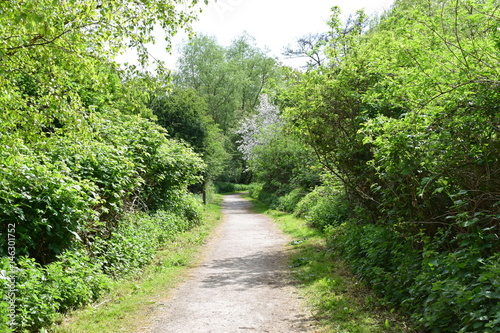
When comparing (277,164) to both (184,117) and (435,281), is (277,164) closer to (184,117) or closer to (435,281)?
(184,117)

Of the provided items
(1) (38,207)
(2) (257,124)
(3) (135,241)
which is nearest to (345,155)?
(3) (135,241)

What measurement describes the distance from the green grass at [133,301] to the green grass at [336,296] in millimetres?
2728

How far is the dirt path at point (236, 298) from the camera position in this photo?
573 cm

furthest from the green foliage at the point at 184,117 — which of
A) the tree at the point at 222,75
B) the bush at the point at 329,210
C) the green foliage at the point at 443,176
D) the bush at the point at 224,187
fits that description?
the bush at the point at 224,187

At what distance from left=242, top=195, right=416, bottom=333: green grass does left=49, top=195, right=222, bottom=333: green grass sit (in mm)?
2728

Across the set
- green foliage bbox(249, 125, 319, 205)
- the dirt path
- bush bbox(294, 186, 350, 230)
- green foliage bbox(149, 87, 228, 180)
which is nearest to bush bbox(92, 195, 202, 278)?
the dirt path

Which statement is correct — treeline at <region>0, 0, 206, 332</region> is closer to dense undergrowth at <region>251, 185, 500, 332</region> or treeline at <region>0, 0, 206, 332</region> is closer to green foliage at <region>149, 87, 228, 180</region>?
dense undergrowth at <region>251, 185, 500, 332</region>

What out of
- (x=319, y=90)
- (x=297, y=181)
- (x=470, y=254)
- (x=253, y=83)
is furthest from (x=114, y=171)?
(x=253, y=83)

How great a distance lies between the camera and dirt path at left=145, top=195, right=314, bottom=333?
226 inches

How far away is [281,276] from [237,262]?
1.99m

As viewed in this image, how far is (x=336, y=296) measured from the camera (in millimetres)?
6871

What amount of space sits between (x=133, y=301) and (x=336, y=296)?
11.8ft

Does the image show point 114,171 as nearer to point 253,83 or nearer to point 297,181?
point 297,181

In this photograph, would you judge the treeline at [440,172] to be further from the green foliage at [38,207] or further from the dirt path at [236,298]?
the green foliage at [38,207]
